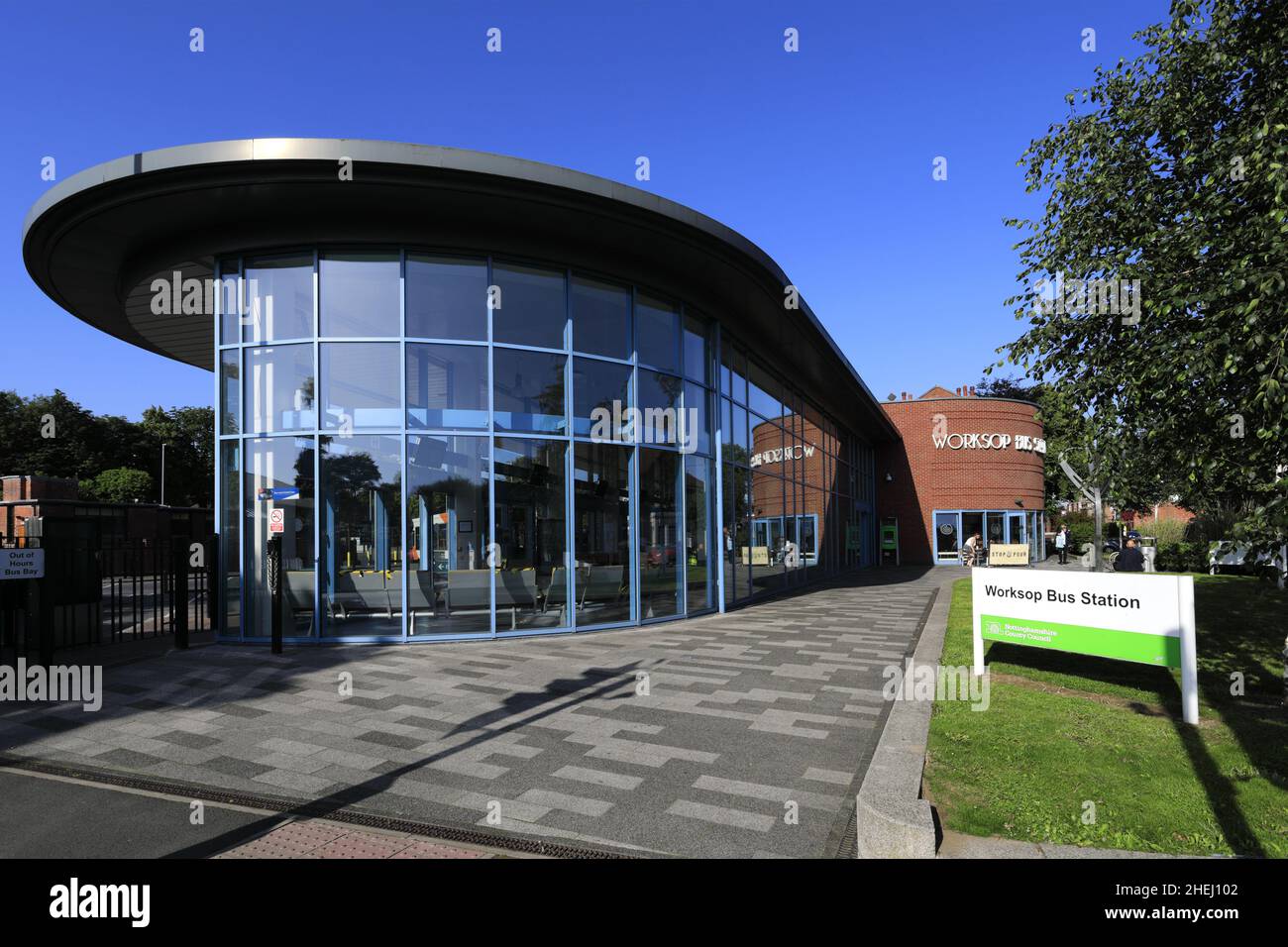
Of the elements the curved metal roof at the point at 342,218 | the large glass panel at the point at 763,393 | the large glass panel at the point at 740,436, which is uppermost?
the curved metal roof at the point at 342,218

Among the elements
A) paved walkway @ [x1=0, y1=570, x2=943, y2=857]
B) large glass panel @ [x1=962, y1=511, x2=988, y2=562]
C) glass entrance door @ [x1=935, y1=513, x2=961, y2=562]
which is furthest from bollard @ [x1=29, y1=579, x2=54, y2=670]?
large glass panel @ [x1=962, y1=511, x2=988, y2=562]

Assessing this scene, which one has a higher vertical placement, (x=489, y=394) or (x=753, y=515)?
(x=489, y=394)

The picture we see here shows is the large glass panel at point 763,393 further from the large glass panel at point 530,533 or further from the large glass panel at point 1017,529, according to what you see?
the large glass panel at point 1017,529

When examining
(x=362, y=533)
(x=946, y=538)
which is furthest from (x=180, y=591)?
(x=946, y=538)

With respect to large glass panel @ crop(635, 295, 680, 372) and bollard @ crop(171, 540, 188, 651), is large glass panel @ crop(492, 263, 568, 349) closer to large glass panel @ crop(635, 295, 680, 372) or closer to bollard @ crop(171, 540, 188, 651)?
large glass panel @ crop(635, 295, 680, 372)

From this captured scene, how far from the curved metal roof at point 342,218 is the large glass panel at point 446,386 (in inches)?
68.7

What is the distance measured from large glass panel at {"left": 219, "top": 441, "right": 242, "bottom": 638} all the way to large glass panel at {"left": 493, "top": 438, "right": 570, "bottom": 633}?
413 cm

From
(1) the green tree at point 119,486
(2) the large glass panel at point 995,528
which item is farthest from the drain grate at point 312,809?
(1) the green tree at point 119,486

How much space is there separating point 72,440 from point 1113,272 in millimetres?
69298

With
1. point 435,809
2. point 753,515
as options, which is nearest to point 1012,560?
point 753,515

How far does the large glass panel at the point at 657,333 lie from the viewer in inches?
528
